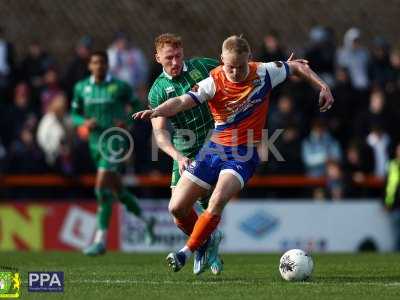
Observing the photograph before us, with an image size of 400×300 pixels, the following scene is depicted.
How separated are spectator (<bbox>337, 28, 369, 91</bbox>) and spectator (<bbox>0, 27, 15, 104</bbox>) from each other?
6.03m

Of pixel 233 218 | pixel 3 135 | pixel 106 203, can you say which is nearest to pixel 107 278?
pixel 106 203

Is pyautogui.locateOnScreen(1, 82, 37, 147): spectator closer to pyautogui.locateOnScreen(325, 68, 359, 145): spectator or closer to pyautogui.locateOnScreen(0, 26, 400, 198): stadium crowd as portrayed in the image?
pyautogui.locateOnScreen(0, 26, 400, 198): stadium crowd

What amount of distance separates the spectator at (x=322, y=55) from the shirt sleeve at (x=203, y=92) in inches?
392

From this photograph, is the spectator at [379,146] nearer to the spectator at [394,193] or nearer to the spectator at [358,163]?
the spectator at [358,163]

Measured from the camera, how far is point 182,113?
11.9 metres

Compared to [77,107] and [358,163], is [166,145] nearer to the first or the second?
[77,107]

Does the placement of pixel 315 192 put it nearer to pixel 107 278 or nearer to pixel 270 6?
pixel 270 6

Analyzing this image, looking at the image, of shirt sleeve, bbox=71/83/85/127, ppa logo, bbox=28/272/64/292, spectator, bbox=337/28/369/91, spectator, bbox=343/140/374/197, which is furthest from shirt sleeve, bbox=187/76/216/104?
spectator, bbox=337/28/369/91

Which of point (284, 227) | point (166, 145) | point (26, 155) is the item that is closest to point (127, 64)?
point (26, 155)

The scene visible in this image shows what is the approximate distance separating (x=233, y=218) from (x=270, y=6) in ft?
17.9

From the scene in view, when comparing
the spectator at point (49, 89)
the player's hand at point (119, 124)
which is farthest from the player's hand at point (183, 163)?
the spectator at point (49, 89)

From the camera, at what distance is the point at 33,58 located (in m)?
20.6

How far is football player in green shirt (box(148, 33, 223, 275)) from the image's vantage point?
1160 cm

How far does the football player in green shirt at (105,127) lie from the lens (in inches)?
620
